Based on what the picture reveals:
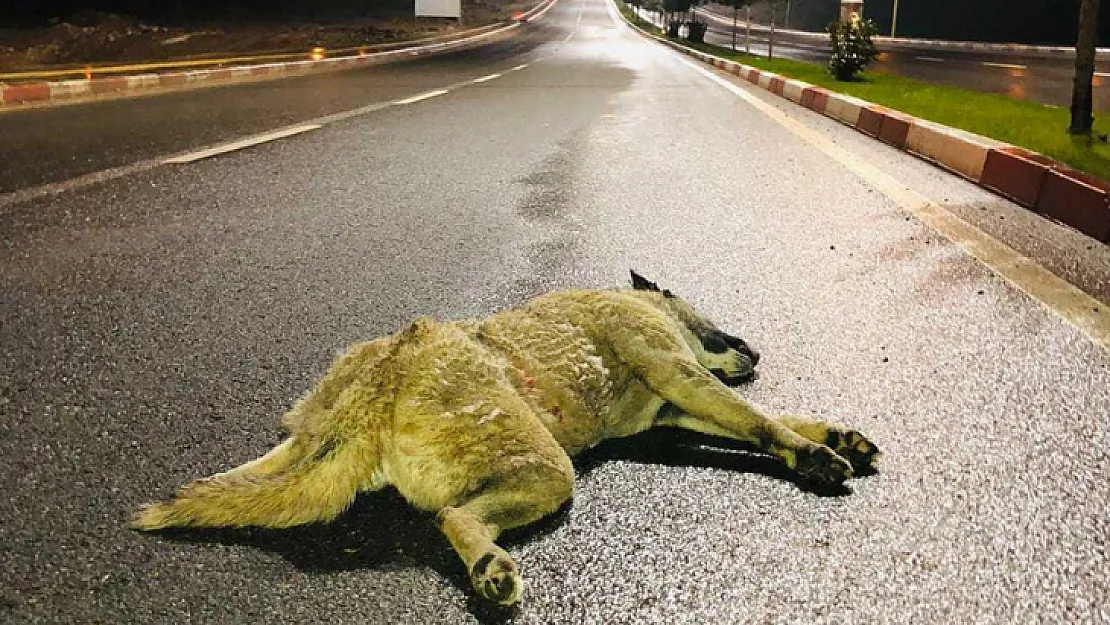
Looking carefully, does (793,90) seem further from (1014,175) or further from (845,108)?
(1014,175)

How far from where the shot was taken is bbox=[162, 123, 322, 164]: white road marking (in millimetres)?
7254

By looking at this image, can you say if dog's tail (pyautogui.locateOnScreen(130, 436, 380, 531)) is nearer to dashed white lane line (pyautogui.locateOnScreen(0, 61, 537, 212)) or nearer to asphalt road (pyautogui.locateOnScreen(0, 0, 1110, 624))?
asphalt road (pyautogui.locateOnScreen(0, 0, 1110, 624))

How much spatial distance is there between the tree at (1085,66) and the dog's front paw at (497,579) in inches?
334

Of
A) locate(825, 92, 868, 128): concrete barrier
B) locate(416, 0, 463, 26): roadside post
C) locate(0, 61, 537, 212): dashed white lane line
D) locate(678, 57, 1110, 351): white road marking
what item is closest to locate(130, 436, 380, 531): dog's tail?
locate(678, 57, 1110, 351): white road marking

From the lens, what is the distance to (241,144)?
8164 mm

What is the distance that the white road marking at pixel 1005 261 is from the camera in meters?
3.56

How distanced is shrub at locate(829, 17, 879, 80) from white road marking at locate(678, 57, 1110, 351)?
404 inches

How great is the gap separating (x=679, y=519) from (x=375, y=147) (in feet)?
21.8

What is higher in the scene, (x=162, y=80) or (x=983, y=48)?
(x=983, y=48)

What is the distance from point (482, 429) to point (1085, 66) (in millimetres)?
8494

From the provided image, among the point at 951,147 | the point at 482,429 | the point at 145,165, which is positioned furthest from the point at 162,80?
the point at 482,429

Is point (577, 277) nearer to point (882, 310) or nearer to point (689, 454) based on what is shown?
point (882, 310)

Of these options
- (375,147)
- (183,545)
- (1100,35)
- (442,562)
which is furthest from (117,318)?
(1100,35)

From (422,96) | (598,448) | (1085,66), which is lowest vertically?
(598,448)
